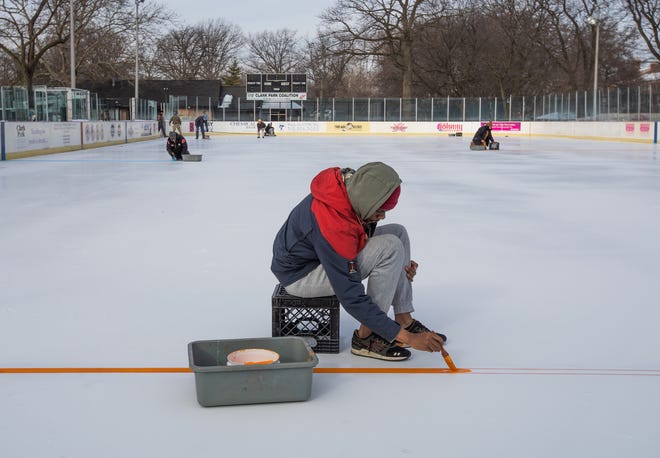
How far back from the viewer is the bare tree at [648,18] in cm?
5003

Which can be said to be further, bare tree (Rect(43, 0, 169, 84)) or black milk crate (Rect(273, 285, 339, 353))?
bare tree (Rect(43, 0, 169, 84))

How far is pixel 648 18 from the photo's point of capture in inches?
1982

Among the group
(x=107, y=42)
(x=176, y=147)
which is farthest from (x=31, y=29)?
(x=176, y=147)

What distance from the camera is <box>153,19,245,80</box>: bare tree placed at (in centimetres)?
7900

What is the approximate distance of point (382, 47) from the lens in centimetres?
5756

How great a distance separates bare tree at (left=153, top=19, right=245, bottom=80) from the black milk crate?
76.4 m

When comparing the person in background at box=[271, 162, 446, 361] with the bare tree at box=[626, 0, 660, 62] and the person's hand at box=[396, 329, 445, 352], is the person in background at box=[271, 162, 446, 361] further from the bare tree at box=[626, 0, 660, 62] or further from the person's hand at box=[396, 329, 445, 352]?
the bare tree at box=[626, 0, 660, 62]

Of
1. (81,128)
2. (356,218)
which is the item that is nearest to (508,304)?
(356,218)

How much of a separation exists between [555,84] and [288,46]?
96.1 ft

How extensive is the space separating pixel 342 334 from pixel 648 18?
51.9 meters

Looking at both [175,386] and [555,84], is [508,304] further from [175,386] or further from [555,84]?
[555,84]

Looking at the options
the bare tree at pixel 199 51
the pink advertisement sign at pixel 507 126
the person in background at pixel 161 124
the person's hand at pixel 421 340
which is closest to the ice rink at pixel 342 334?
the person's hand at pixel 421 340

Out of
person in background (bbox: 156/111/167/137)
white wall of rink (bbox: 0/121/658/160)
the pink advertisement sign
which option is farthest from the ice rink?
the pink advertisement sign

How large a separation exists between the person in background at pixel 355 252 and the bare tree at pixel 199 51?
7658 centimetres
